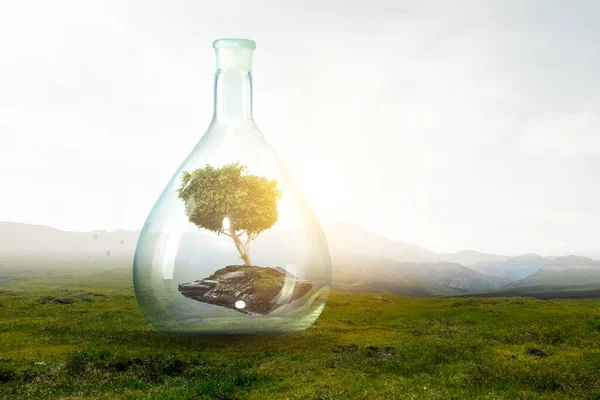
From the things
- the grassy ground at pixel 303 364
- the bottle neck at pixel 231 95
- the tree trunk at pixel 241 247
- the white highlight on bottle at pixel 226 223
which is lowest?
the grassy ground at pixel 303 364

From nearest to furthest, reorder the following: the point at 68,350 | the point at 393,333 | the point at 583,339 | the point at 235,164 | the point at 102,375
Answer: the point at 102,375 → the point at 235,164 → the point at 68,350 → the point at 583,339 → the point at 393,333

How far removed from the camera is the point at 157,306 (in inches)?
615

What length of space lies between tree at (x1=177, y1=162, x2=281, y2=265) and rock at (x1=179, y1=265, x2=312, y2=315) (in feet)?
1.69

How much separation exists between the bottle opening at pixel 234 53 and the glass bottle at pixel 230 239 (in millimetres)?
33

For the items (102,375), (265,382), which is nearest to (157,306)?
(102,375)

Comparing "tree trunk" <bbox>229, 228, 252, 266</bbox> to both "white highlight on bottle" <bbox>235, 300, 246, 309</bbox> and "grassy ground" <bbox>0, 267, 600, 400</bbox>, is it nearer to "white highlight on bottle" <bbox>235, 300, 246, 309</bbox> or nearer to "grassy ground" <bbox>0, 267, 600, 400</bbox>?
"white highlight on bottle" <bbox>235, 300, 246, 309</bbox>

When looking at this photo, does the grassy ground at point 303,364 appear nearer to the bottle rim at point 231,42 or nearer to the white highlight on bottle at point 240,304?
the white highlight on bottle at point 240,304

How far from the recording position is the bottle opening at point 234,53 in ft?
53.2

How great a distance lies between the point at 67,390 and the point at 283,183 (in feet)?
27.6

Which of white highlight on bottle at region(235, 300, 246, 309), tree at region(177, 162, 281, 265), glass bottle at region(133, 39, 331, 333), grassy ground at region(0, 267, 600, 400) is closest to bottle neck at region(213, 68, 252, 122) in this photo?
glass bottle at region(133, 39, 331, 333)

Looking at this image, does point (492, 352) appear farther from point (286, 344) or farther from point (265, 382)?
point (265, 382)

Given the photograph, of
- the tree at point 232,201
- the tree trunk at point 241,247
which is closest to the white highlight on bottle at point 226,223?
the tree at point 232,201

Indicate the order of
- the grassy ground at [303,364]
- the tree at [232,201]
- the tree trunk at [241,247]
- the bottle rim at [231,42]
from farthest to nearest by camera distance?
the bottle rim at [231,42] → the tree at [232,201] → the tree trunk at [241,247] → the grassy ground at [303,364]

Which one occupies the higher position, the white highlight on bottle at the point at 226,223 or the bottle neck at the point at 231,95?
the bottle neck at the point at 231,95
